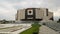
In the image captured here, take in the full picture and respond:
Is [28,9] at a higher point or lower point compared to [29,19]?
higher

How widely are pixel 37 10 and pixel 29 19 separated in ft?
20.8

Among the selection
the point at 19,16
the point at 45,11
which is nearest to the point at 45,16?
the point at 45,11

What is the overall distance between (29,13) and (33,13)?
9.15 feet

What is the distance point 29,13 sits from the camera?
3248 inches

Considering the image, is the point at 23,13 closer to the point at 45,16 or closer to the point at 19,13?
the point at 19,13

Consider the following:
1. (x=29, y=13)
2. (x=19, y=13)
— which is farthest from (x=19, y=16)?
(x=29, y=13)

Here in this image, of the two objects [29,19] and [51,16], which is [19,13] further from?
[51,16]

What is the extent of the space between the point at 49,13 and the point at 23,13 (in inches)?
550

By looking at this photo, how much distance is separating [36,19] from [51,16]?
27.8ft

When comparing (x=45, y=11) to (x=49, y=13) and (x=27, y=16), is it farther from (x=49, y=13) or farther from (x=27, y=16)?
(x=27, y=16)

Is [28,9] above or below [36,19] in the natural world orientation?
above

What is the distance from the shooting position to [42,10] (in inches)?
3310

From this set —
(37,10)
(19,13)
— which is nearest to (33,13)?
(37,10)

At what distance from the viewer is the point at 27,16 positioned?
271ft
